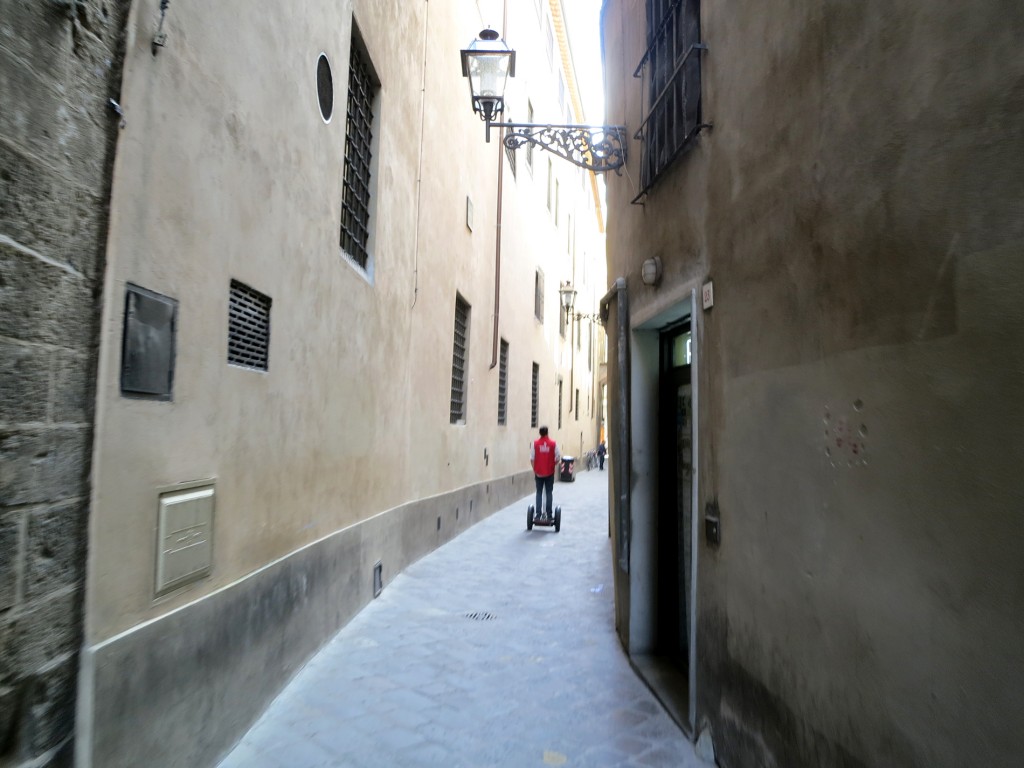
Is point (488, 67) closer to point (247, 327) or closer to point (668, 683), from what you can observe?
point (247, 327)

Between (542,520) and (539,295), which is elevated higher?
(539,295)

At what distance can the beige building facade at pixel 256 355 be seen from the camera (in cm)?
281

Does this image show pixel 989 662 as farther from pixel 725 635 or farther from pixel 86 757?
pixel 86 757

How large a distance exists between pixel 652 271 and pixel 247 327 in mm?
2588

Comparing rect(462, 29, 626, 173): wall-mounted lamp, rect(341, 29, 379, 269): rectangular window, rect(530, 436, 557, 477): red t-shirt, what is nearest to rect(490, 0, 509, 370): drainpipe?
rect(530, 436, 557, 477): red t-shirt

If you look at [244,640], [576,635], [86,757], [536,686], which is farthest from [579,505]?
[86,757]

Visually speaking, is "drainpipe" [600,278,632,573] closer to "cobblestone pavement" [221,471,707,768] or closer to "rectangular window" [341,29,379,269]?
"cobblestone pavement" [221,471,707,768]

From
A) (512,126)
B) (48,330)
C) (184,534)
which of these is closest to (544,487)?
(512,126)

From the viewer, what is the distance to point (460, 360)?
11.8 meters

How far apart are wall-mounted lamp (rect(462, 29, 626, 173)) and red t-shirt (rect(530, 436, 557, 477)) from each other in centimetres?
631

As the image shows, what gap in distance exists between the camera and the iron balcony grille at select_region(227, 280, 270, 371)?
3.91 meters

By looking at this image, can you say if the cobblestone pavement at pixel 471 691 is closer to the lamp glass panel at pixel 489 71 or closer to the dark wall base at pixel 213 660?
the dark wall base at pixel 213 660

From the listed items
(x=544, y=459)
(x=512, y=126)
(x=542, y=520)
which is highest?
(x=512, y=126)

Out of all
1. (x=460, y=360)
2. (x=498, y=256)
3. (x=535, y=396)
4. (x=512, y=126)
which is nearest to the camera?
(x=512, y=126)
